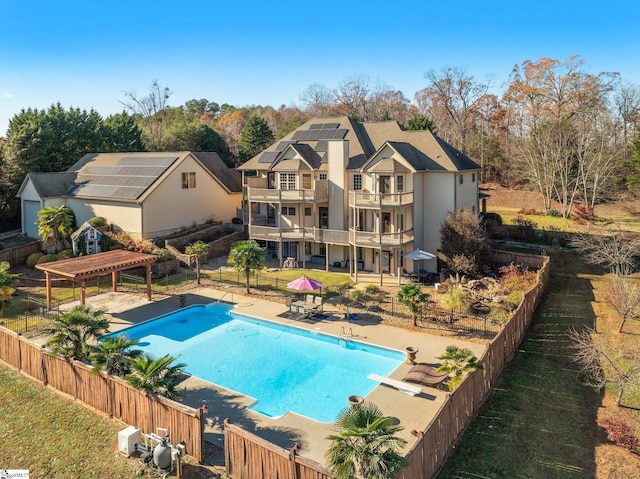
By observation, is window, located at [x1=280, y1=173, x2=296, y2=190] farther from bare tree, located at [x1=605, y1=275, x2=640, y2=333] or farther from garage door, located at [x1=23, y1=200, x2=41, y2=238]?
garage door, located at [x1=23, y1=200, x2=41, y2=238]

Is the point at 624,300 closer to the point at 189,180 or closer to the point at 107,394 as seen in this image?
the point at 107,394

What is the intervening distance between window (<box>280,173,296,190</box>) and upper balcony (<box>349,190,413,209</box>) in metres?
5.53

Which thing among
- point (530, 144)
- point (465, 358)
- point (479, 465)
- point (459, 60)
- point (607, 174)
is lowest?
point (479, 465)

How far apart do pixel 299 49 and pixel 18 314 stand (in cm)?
2754

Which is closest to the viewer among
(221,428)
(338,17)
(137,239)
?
(221,428)

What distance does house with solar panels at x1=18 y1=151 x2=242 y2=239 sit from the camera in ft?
119

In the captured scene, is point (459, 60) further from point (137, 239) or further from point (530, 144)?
point (137, 239)

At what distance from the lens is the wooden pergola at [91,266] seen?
22934mm

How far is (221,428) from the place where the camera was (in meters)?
13.7

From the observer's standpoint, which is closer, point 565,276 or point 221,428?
point 221,428

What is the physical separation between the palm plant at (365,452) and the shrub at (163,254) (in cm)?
2588

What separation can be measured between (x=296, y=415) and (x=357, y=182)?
20.7m

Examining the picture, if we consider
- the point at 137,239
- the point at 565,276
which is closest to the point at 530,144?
the point at 565,276

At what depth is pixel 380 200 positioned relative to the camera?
2903cm
